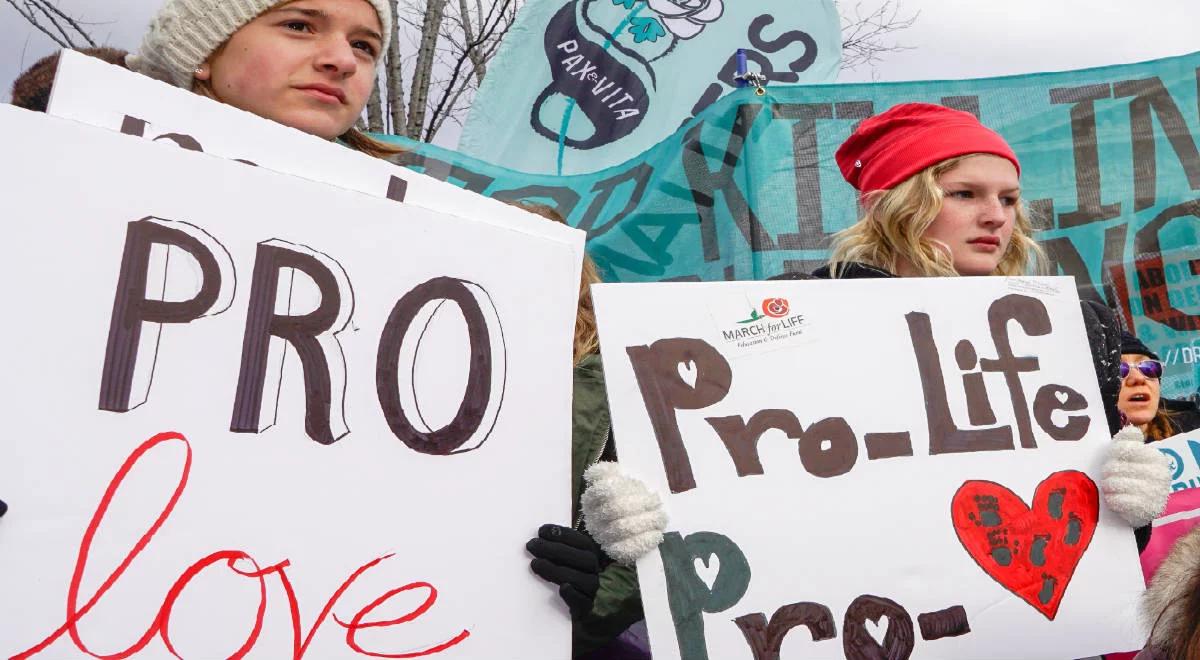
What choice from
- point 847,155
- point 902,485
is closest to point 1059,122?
point 847,155

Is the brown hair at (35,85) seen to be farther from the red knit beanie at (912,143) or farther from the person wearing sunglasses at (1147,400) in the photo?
the person wearing sunglasses at (1147,400)

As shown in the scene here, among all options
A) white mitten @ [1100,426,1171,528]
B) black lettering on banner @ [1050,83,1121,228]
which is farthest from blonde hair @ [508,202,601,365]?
black lettering on banner @ [1050,83,1121,228]

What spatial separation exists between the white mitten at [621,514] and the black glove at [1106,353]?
929 mm

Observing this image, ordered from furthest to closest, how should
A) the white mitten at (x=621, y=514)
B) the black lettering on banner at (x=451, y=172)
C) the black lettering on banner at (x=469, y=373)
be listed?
the black lettering on banner at (x=451, y=172) < the white mitten at (x=621, y=514) < the black lettering on banner at (x=469, y=373)

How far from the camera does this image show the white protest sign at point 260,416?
1095mm

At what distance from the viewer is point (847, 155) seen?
8.70 feet

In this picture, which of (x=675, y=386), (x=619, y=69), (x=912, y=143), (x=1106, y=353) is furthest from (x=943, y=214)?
(x=619, y=69)

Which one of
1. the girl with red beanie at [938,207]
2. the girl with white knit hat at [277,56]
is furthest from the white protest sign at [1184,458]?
the girl with white knit hat at [277,56]

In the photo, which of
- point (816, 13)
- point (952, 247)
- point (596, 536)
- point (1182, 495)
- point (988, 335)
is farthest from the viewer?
point (816, 13)

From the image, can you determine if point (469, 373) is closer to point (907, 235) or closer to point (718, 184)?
point (907, 235)

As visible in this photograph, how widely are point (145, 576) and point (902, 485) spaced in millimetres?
1113

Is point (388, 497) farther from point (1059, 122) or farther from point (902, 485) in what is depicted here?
point (1059, 122)

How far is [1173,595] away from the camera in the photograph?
48.6 inches

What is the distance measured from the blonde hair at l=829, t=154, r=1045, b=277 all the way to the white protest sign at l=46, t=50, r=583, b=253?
3.35 feet
